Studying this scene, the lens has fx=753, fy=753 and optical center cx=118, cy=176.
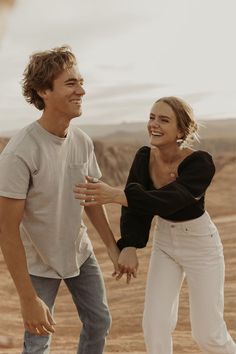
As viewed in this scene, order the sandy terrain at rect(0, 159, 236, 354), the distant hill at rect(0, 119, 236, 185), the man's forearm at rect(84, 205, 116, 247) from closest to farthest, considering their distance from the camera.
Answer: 1. the man's forearm at rect(84, 205, 116, 247)
2. the sandy terrain at rect(0, 159, 236, 354)
3. the distant hill at rect(0, 119, 236, 185)

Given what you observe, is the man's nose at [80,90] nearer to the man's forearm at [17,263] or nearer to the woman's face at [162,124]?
the woman's face at [162,124]

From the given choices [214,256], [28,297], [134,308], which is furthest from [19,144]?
[134,308]

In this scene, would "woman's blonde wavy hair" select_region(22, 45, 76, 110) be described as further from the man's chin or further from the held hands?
the held hands

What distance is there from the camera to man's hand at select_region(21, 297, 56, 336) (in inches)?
125

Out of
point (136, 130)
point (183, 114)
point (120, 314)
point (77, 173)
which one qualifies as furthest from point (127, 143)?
point (77, 173)

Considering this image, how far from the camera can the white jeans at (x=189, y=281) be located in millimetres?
3627

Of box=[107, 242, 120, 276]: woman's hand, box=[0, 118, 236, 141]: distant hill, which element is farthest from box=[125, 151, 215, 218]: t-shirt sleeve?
box=[0, 118, 236, 141]: distant hill

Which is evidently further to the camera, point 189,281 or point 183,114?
point 189,281

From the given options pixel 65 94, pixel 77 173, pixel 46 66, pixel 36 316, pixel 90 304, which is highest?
pixel 46 66

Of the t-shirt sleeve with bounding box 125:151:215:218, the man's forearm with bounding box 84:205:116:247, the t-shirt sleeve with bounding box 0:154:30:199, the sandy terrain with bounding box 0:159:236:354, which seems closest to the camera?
the t-shirt sleeve with bounding box 0:154:30:199

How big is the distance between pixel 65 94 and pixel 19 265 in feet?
2.58

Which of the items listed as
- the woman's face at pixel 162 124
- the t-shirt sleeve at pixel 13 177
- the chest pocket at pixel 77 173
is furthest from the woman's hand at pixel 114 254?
the t-shirt sleeve at pixel 13 177

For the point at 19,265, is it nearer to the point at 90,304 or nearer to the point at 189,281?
the point at 90,304

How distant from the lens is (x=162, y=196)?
3.47m
